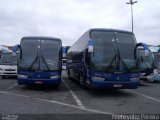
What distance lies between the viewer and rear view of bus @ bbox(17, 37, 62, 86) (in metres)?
17.8

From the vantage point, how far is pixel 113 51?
1596cm

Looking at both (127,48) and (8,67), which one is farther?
(8,67)

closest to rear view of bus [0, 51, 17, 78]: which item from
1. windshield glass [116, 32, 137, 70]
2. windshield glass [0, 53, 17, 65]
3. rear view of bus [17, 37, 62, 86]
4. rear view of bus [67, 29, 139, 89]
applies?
windshield glass [0, 53, 17, 65]

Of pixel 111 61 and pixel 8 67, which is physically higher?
pixel 111 61

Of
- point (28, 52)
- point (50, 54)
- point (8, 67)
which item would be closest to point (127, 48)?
point (50, 54)

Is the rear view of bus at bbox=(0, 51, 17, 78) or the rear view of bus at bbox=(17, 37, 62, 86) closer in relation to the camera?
the rear view of bus at bbox=(17, 37, 62, 86)

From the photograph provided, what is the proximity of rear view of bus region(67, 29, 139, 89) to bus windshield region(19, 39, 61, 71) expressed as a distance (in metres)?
2.59

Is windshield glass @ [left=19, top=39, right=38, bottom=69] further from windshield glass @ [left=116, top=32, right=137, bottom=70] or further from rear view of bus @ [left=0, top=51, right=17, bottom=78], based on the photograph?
rear view of bus @ [left=0, top=51, right=17, bottom=78]

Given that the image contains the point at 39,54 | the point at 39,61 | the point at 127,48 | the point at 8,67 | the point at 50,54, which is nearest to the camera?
the point at 127,48

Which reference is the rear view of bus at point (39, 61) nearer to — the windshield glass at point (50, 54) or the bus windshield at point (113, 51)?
the windshield glass at point (50, 54)

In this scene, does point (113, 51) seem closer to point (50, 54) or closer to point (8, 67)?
point (50, 54)

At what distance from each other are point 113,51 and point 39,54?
447 centimetres

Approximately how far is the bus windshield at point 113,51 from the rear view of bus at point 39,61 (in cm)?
304

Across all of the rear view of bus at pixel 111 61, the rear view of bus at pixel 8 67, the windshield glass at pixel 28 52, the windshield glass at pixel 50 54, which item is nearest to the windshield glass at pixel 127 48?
the rear view of bus at pixel 111 61
